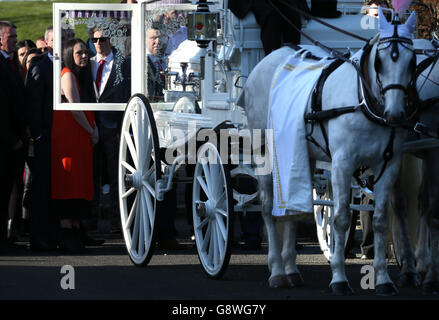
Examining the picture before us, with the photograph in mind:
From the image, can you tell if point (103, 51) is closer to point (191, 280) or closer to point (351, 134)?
point (191, 280)

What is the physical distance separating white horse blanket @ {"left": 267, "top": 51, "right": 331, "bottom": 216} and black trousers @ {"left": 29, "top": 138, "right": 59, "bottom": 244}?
139 inches

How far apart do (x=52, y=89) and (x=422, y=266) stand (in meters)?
4.81

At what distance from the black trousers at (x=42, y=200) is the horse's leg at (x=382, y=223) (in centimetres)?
458

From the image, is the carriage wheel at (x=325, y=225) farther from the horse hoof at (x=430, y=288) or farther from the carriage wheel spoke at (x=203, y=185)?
the horse hoof at (x=430, y=288)

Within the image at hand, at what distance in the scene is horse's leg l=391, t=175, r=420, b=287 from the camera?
30.0 feet

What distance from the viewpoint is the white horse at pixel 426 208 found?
28.7 feet

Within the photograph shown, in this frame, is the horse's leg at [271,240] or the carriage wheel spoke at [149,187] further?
the carriage wheel spoke at [149,187]

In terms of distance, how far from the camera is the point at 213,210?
32.2ft

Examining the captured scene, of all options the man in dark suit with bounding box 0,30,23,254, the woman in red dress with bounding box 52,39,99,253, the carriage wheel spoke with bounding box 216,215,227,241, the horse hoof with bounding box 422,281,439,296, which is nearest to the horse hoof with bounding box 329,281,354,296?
the horse hoof with bounding box 422,281,439,296

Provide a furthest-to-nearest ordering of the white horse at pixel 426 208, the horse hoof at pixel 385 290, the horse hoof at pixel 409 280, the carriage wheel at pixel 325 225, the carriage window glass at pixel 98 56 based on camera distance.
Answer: the carriage window glass at pixel 98 56 < the carriage wheel at pixel 325 225 < the horse hoof at pixel 409 280 < the white horse at pixel 426 208 < the horse hoof at pixel 385 290

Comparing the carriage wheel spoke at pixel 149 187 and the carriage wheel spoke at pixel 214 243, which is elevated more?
the carriage wheel spoke at pixel 149 187

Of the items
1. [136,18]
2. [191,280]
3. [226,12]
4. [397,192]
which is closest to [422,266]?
[397,192]

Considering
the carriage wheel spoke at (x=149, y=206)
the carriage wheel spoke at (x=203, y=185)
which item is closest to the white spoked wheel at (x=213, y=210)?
the carriage wheel spoke at (x=203, y=185)
